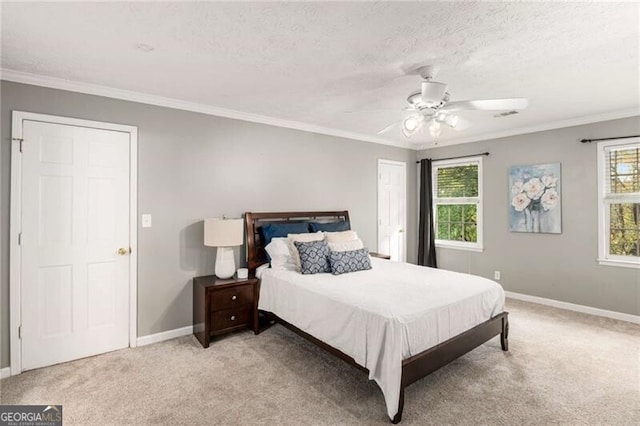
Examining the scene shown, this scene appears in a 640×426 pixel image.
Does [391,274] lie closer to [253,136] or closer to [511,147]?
[253,136]

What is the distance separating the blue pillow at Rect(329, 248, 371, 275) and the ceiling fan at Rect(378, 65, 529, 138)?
1.44 meters

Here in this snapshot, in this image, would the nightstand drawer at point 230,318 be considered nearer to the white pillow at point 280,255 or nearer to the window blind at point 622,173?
the white pillow at point 280,255

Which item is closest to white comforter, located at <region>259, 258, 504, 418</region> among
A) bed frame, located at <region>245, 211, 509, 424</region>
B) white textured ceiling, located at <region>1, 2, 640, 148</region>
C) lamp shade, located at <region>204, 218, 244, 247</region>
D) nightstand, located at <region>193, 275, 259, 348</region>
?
bed frame, located at <region>245, 211, 509, 424</region>

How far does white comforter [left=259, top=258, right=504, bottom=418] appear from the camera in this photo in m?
2.23

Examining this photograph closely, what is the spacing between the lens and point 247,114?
4000mm

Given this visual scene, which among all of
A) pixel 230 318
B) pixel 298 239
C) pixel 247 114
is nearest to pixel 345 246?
pixel 298 239

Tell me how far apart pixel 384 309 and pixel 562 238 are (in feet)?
11.8

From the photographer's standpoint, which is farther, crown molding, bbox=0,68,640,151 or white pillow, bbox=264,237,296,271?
white pillow, bbox=264,237,296,271

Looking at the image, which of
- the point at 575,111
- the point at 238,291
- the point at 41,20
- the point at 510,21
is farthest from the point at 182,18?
the point at 575,111

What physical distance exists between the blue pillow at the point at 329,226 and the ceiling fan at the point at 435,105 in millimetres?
1903

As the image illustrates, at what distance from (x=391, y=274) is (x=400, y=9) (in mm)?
2415

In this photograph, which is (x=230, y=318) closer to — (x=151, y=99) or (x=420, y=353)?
(x=420, y=353)

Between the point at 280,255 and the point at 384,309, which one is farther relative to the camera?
the point at 280,255

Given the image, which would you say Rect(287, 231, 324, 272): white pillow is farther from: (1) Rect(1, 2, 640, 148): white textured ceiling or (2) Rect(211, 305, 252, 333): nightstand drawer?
→ (1) Rect(1, 2, 640, 148): white textured ceiling
